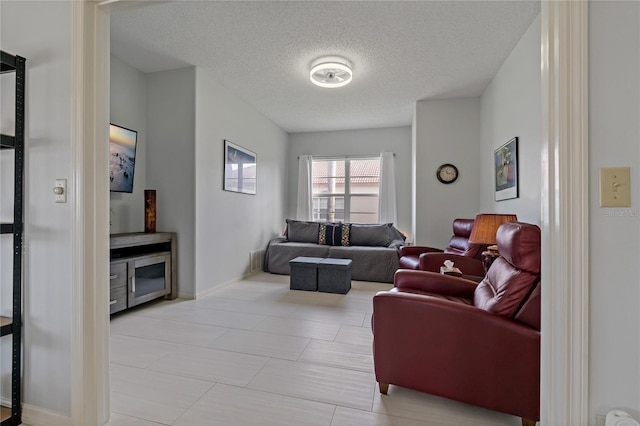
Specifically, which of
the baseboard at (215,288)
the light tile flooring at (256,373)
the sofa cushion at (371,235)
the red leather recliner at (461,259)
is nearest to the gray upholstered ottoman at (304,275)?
the light tile flooring at (256,373)

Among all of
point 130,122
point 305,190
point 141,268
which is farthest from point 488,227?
point 305,190

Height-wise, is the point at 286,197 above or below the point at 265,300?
above

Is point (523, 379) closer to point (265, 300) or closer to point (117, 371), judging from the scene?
point (117, 371)

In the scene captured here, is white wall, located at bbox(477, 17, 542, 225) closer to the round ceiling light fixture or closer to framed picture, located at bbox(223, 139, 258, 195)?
the round ceiling light fixture

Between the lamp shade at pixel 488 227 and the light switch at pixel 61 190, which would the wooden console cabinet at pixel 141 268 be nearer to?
the light switch at pixel 61 190

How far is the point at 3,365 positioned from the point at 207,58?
302cm

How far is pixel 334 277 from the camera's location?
3.85m

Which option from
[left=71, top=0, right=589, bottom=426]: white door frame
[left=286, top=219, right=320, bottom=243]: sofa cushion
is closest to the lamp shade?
[left=71, top=0, right=589, bottom=426]: white door frame

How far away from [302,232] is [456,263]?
2.96 meters

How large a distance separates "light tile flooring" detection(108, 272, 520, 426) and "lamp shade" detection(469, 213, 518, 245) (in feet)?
4.02

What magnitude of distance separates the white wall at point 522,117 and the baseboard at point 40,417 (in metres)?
3.14

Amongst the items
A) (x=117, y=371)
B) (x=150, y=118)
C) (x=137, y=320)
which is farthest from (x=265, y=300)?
(x=150, y=118)

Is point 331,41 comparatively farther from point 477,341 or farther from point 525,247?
point 477,341

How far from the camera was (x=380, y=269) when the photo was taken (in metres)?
4.60
